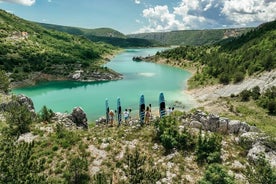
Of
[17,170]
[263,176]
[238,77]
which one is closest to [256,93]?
[238,77]

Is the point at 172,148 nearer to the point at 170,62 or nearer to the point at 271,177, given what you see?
the point at 271,177

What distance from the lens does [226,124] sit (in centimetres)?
2484

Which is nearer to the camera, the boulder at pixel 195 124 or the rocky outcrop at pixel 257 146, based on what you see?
the rocky outcrop at pixel 257 146

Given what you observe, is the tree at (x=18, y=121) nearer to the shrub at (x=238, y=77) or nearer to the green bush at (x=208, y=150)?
the green bush at (x=208, y=150)

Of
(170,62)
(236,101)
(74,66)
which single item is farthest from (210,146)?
(170,62)

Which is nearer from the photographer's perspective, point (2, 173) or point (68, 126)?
point (2, 173)

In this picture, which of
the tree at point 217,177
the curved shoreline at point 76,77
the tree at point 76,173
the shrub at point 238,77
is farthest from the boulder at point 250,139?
the curved shoreline at point 76,77

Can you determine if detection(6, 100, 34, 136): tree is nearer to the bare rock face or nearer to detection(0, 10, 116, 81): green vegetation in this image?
the bare rock face

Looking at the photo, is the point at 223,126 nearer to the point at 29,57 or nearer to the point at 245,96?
the point at 245,96

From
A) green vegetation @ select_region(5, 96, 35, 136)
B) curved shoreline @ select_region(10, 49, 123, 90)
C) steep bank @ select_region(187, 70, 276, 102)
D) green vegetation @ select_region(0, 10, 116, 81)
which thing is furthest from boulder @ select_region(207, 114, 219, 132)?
green vegetation @ select_region(0, 10, 116, 81)

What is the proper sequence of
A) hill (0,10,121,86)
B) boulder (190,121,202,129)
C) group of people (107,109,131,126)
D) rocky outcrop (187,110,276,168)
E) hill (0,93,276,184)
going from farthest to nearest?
hill (0,10,121,86) → group of people (107,109,131,126) → boulder (190,121,202,129) → rocky outcrop (187,110,276,168) → hill (0,93,276,184)

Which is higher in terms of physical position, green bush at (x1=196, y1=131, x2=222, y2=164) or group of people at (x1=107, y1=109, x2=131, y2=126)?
green bush at (x1=196, y1=131, x2=222, y2=164)

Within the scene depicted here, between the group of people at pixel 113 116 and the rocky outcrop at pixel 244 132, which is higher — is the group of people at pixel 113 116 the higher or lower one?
the lower one

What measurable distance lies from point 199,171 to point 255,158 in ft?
12.8
